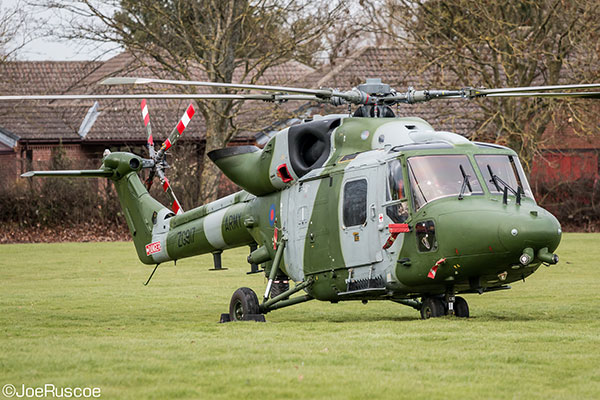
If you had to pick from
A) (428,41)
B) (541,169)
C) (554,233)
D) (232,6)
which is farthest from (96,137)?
(554,233)

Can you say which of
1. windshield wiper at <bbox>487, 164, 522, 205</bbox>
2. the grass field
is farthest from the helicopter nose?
the grass field

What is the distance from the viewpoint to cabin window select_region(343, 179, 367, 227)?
42.9ft

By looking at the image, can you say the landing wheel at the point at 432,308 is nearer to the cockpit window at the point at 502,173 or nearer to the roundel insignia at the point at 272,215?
the cockpit window at the point at 502,173

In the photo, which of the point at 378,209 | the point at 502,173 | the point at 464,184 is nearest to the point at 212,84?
the point at 378,209

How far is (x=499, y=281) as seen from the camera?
12516 mm

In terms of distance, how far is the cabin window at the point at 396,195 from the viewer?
1249cm

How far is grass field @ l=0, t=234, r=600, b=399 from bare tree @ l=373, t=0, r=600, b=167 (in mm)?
17275

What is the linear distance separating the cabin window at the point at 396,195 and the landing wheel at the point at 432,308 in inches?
64.7

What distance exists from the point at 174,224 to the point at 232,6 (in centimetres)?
2016

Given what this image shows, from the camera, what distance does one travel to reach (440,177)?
40.7 ft

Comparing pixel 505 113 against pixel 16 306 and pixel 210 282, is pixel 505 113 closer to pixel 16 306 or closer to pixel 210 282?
pixel 210 282

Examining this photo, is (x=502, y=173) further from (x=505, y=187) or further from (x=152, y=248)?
(x=152, y=248)

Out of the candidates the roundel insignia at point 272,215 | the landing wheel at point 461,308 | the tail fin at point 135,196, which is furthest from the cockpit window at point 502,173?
the tail fin at point 135,196

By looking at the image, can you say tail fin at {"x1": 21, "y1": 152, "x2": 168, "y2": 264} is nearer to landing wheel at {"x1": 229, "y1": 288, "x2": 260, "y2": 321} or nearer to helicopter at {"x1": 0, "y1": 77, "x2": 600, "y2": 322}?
helicopter at {"x1": 0, "y1": 77, "x2": 600, "y2": 322}
